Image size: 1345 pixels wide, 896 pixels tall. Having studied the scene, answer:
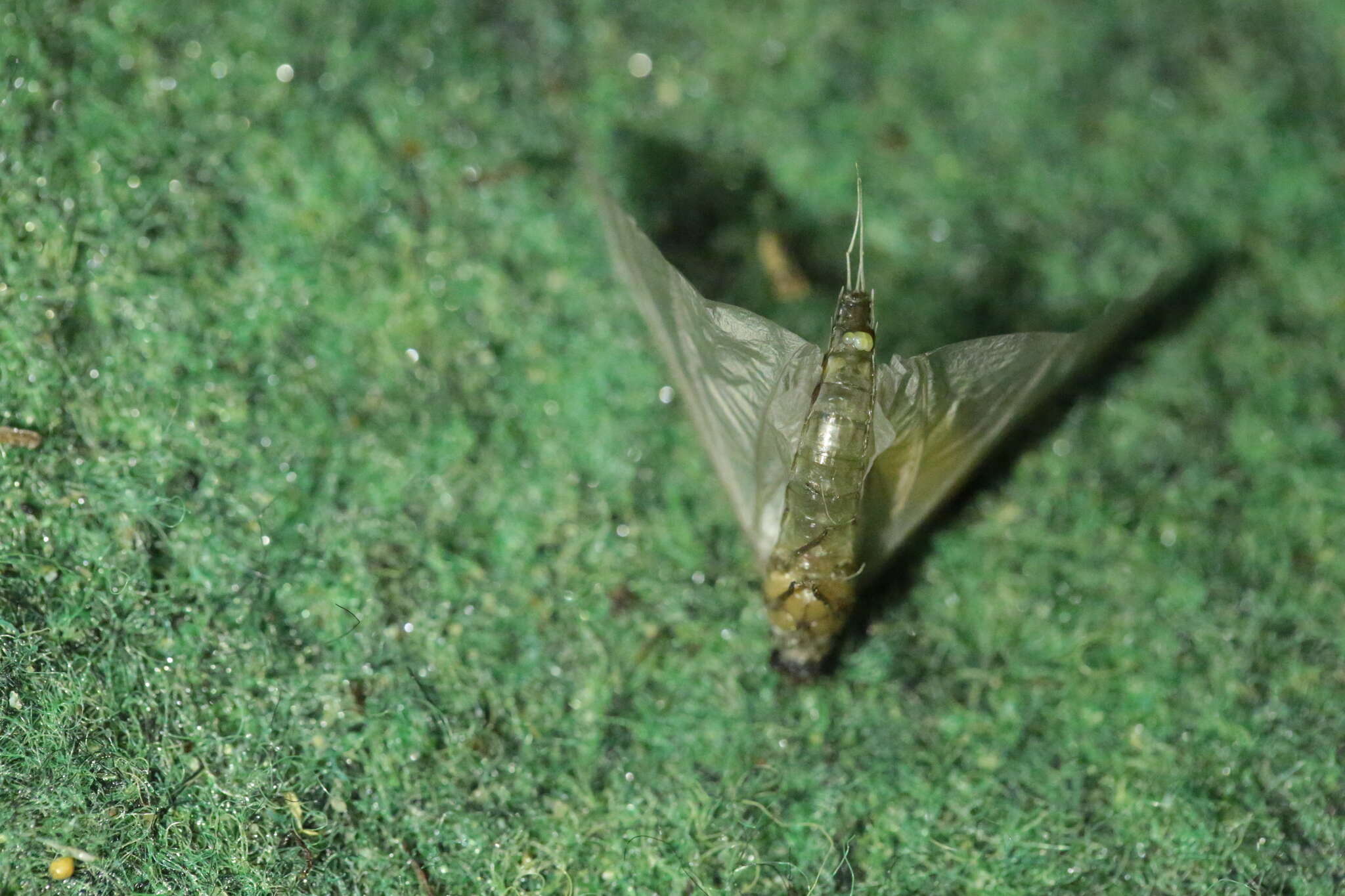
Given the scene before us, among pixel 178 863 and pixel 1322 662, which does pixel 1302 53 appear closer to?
pixel 1322 662

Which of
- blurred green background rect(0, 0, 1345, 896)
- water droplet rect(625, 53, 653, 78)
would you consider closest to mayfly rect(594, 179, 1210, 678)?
blurred green background rect(0, 0, 1345, 896)

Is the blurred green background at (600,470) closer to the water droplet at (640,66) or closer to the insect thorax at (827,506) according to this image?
the water droplet at (640,66)

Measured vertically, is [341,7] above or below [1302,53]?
above

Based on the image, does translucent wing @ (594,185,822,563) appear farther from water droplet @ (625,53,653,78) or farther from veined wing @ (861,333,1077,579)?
water droplet @ (625,53,653,78)

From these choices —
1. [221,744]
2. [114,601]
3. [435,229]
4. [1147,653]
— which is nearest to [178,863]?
[221,744]

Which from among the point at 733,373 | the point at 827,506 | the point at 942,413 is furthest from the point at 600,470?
the point at 942,413

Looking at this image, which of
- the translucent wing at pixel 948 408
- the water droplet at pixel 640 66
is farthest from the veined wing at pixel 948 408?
the water droplet at pixel 640 66
